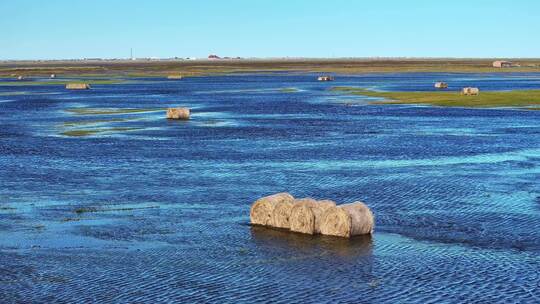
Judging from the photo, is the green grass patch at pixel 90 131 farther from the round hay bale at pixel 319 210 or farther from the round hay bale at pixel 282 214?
the round hay bale at pixel 319 210

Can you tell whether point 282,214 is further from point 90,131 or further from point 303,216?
point 90,131

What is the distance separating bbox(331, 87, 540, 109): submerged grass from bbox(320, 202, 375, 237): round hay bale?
64.9m

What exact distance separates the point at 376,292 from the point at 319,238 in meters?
6.69

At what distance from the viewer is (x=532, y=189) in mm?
40906

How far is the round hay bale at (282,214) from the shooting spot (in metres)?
32.6

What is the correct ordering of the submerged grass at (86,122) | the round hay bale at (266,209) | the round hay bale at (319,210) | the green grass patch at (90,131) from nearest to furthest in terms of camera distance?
the round hay bale at (319,210) → the round hay bale at (266,209) → the green grass patch at (90,131) → the submerged grass at (86,122)

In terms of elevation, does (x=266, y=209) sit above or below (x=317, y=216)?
below

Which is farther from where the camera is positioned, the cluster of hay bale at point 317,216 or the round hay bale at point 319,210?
the round hay bale at point 319,210

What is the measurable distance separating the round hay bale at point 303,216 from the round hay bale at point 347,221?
438 millimetres

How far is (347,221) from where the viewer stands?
30859 mm

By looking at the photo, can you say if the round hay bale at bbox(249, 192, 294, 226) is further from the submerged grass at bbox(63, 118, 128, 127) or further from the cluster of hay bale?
the submerged grass at bbox(63, 118, 128, 127)

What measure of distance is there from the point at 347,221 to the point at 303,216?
1.76 metres

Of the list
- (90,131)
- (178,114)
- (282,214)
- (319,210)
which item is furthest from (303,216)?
Answer: (178,114)

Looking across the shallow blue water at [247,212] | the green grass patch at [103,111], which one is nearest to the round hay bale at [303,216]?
the shallow blue water at [247,212]
